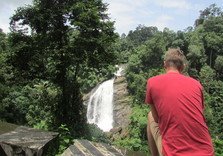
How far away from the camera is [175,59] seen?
277cm

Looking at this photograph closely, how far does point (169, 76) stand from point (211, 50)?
41330 mm

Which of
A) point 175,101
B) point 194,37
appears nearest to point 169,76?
point 175,101

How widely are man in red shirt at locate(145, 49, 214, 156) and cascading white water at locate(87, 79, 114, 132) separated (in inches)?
1340

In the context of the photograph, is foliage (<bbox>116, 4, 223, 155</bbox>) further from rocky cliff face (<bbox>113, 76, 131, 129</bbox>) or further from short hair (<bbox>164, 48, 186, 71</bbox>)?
short hair (<bbox>164, 48, 186, 71</bbox>)

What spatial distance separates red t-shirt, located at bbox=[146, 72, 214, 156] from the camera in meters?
2.49

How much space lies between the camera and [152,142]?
282cm

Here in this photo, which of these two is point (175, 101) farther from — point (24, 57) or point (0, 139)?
point (24, 57)

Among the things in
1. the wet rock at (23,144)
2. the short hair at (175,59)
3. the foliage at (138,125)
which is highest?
the short hair at (175,59)

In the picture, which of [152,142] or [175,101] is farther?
[152,142]

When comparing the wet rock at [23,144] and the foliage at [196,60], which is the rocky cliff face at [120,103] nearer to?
the foliage at [196,60]

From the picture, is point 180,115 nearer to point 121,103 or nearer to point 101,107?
point 121,103

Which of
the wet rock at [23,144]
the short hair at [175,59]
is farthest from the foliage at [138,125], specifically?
the short hair at [175,59]

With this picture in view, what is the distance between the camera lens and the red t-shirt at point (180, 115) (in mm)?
2486

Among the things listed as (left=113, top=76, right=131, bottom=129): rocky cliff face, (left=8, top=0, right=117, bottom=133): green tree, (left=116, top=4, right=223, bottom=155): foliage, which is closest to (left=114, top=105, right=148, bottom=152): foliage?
(left=116, top=4, right=223, bottom=155): foliage
